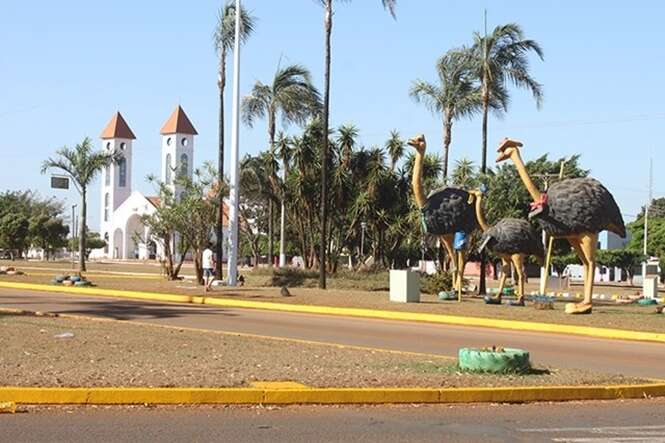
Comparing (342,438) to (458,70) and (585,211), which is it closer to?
(585,211)

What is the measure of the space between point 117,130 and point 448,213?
97.5 meters

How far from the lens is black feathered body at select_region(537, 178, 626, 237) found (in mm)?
25453

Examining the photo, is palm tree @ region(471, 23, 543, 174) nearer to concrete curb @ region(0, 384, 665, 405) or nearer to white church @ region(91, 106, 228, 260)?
concrete curb @ region(0, 384, 665, 405)

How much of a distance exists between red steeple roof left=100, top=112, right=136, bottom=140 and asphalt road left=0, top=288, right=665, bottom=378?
97.8m

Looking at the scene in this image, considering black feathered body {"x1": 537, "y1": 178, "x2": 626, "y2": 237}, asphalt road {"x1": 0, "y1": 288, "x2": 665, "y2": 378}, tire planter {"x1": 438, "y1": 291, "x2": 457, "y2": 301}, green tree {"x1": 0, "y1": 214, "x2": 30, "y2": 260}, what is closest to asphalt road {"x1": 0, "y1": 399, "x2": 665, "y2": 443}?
asphalt road {"x1": 0, "y1": 288, "x2": 665, "y2": 378}

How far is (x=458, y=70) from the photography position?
141ft

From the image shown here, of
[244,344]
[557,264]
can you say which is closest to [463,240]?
[244,344]

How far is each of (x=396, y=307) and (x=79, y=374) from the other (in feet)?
55.2

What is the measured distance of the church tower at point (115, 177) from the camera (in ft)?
401

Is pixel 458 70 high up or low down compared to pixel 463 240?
up

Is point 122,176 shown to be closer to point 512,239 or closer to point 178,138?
point 178,138

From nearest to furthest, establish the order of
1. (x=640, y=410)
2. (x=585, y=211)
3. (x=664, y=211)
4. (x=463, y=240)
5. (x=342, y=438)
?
(x=342, y=438), (x=640, y=410), (x=585, y=211), (x=463, y=240), (x=664, y=211)

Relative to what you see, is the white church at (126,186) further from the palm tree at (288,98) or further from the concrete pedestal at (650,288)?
the concrete pedestal at (650,288)

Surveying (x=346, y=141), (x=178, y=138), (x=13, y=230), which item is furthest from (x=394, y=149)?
(x=178, y=138)
